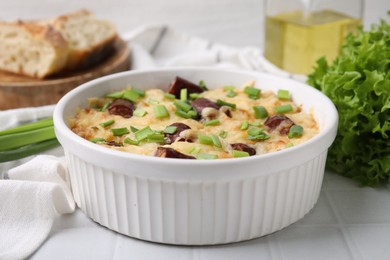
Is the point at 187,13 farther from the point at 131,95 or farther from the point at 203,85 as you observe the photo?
the point at 131,95

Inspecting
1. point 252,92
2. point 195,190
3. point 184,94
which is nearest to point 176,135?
point 195,190

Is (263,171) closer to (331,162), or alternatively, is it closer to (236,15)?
(331,162)

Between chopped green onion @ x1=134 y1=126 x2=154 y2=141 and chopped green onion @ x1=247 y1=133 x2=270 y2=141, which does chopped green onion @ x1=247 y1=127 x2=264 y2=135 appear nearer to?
chopped green onion @ x1=247 y1=133 x2=270 y2=141

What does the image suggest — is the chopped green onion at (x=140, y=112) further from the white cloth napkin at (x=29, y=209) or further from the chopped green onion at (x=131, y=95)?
the white cloth napkin at (x=29, y=209)

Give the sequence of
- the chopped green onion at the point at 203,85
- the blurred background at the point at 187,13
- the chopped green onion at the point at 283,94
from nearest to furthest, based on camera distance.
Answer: the chopped green onion at the point at 283,94 → the chopped green onion at the point at 203,85 → the blurred background at the point at 187,13

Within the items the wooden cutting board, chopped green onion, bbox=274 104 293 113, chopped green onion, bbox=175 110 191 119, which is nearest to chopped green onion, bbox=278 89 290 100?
chopped green onion, bbox=274 104 293 113

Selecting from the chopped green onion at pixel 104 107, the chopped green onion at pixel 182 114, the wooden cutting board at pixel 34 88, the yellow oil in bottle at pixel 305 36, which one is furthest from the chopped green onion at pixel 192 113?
the yellow oil in bottle at pixel 305 36
